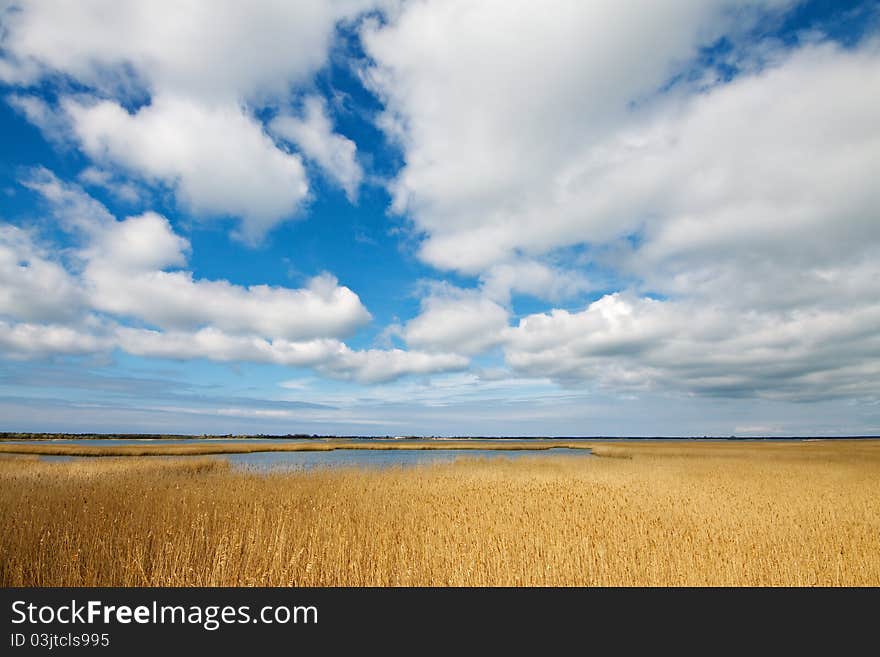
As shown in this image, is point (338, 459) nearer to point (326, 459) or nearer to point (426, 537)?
point (326, 459)

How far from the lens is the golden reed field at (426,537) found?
793 centimetres

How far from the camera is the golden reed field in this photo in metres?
7.93

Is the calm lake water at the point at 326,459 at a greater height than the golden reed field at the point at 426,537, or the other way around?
the golden reed field at the point at 426,537

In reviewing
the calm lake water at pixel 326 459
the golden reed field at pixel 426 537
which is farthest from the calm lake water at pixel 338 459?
the golden reed field at pixel 426 537

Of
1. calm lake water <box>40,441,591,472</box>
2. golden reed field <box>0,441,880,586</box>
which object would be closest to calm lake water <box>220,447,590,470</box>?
calm lake water <box>40,441,591,472</box>

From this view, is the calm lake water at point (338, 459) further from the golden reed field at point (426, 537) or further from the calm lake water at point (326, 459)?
the golden reed field at point (426, 537)

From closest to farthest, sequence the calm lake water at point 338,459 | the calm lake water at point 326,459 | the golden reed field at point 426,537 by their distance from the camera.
Result: the golden reed field at point 426,537 → the calm lake water at point 326,459 → the calm lake water at point 338,459

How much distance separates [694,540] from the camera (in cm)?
964

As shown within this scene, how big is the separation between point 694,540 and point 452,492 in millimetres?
8551

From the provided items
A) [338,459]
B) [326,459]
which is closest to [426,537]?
[338,459]

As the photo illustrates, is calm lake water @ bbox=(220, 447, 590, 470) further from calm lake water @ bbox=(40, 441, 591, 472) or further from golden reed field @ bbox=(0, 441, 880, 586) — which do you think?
golden reed field @ bbox=(0, 441, 880, 586)

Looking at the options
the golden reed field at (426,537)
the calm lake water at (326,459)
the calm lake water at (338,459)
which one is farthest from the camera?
the calm lake water at (338,459)

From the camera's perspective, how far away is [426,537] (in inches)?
386
